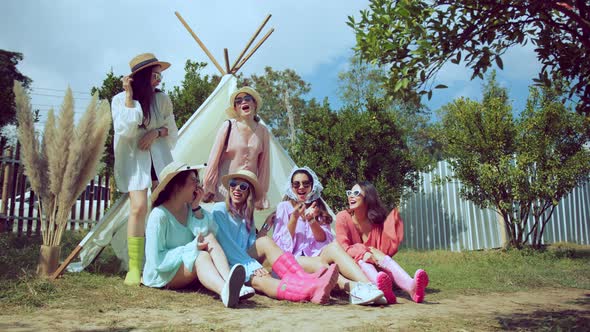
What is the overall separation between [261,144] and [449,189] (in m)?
7.16

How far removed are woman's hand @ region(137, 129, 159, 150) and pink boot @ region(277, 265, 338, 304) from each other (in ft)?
5.94

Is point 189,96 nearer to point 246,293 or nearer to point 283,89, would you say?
point 246,293

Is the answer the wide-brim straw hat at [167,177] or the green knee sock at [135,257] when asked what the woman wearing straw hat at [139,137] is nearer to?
the green knee sock at [135,257]

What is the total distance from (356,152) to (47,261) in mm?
6369

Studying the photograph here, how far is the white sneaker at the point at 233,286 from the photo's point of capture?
2.90m

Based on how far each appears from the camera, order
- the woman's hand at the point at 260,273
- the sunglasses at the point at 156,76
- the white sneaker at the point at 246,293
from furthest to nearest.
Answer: the sunglasses at the point at 156,76, the woman's hand at the point at 260,273, the white sneaker at the point at 246,293

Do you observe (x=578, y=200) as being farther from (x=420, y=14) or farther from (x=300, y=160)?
(x=420, y=14)

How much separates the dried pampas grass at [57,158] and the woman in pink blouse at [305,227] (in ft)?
5.62

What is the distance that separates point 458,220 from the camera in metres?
10.3

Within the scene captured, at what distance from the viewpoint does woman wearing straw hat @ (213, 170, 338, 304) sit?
3.22 m

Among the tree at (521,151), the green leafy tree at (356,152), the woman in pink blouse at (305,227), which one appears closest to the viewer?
the woman in pink blouse at (305,227)

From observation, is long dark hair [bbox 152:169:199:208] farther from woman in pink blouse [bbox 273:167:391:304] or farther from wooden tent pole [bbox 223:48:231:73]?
wooden tent pole [bbox 223:48:231:73]

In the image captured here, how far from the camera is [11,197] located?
7.68m

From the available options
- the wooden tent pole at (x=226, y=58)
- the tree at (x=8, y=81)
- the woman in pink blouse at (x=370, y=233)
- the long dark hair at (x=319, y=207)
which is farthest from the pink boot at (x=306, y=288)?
the tree at (x=8, y=81)
